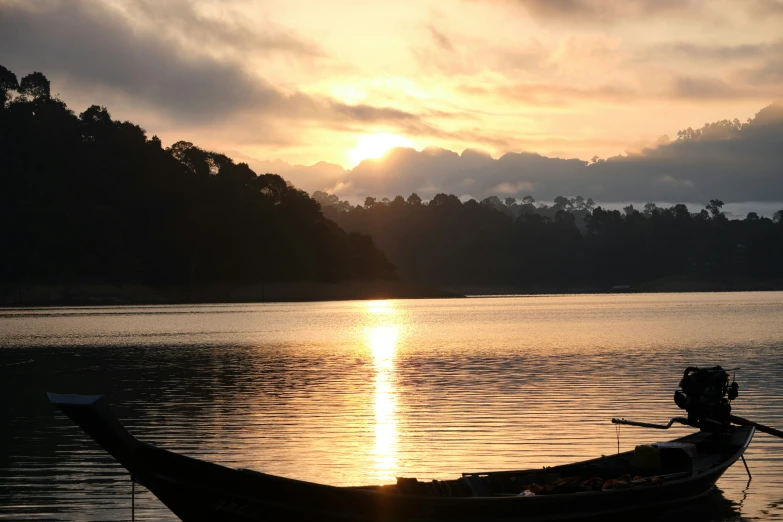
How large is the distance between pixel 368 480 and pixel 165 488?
805 cm

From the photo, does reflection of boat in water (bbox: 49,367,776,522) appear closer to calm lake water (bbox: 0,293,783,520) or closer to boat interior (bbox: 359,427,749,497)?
boat interior (bbox: 359,427,749,497)

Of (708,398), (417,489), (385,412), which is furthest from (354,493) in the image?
(385,412)

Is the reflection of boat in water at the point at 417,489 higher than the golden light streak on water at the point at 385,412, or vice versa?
the reflection of boat in water at the point at 417,489

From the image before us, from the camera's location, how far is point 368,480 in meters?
22.9

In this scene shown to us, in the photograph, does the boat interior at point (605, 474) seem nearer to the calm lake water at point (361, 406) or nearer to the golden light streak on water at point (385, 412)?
the calm lake water at point (361, 406)

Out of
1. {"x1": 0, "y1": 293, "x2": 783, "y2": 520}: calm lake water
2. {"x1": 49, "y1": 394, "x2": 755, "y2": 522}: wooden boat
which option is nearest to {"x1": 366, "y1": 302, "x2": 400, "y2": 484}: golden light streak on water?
{"x1": 0, "y1": 293, "x2": 783, "y2": 520}: calm lake water

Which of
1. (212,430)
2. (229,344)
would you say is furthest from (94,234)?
(212,430)

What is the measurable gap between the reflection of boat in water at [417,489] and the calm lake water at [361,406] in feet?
5.29

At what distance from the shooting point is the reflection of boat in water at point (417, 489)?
15.4 meters

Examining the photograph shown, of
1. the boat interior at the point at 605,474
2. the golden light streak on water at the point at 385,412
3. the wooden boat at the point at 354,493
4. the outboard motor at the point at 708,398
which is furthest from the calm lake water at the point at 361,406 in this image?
the wooden boat at the point at 354,493

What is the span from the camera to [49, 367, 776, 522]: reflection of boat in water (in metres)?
15.4

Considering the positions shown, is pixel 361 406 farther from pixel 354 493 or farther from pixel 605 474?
pixel 354 493

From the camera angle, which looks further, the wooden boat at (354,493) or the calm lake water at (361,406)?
the calm lake water at (361,406)

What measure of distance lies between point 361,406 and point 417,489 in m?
19.1
